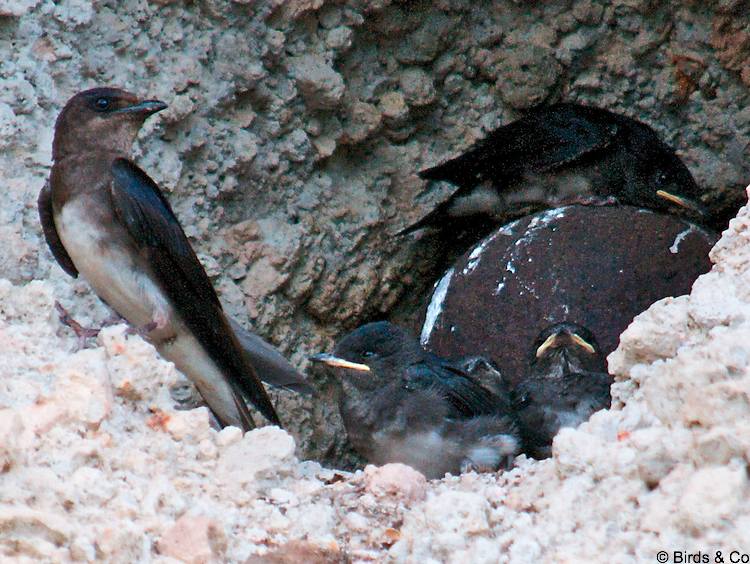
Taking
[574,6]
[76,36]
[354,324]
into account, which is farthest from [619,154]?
[76,36]

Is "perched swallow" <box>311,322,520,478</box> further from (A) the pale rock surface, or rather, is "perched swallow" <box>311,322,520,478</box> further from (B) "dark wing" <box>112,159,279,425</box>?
(A) the pale rock surface

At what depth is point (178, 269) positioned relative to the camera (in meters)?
4.75

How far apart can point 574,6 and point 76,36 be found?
2.45 m

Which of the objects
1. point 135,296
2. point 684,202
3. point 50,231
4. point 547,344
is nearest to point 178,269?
point 135,296

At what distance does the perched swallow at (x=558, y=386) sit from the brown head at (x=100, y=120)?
160 centimetres

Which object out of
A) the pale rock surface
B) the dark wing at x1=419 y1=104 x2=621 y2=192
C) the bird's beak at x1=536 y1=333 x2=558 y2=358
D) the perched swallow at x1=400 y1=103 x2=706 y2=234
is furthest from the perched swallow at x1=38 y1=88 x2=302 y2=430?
the dark wing at x1=419 y1=104 x2=621 y2=192

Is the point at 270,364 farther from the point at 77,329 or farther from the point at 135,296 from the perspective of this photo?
the point at 77,329

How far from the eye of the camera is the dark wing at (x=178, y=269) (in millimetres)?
4652

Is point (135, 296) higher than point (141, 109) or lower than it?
lower

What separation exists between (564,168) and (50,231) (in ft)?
8.99

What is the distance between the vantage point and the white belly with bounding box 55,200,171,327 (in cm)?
461

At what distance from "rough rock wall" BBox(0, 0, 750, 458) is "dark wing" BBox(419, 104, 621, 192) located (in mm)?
175

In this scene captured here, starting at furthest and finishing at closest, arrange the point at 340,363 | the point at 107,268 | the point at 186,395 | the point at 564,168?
the point at 564,168 → the point at 186,395 → the point at 340,363 → the point at 107,268

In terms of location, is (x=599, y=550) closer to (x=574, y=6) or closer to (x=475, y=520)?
(x=475, y=520)
